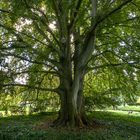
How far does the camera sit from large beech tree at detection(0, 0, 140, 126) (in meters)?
A: 12.2

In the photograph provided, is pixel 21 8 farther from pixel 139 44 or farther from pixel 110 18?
pixel 139 44

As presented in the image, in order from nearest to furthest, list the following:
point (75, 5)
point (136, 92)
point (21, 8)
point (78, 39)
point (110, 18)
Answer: point (21, 8) → point (75, 5) → point (110, 18) → point (78, 39) → point (136, 92)

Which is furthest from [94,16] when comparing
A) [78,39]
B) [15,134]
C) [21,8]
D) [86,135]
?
[15,134]

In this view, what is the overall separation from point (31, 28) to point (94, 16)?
10.5 ft

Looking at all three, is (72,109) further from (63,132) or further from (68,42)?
(68,42)

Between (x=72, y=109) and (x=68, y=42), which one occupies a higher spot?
(x=68, y=42)

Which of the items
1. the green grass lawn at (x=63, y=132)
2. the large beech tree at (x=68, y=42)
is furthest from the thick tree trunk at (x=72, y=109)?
the green grass lawn at (x=63, y=132)

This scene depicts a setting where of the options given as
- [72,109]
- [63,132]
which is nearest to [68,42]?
[72,109]

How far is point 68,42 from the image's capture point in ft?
42.7

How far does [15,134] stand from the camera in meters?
12.1

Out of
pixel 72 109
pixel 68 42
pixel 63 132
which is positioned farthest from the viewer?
pixel 72 109

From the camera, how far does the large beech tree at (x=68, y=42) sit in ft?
40.0

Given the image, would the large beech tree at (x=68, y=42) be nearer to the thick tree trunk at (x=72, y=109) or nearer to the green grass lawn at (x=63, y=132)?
the thick tree trunk at (x=72, y=109)

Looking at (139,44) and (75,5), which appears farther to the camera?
(139,44)
